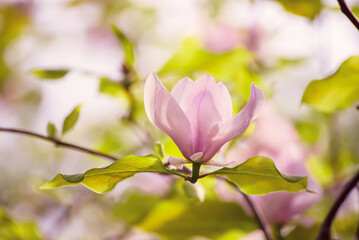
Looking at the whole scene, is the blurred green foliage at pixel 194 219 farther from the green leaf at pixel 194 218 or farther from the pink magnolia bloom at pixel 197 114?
the pink magnolia bloom at pixel 197 114

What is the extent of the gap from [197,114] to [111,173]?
0.35 ft

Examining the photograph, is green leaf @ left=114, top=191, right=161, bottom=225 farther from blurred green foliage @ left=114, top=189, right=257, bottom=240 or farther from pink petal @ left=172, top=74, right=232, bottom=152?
pink petal @ left=172, top=74, right=232, bottom=152

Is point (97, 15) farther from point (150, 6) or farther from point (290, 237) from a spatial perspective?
point (290, 237)

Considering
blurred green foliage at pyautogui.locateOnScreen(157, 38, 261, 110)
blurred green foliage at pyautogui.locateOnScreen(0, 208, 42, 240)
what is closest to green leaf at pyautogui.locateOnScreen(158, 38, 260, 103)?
blurred green foliage at pyautogui.locateOnScreen(157, 38, 261, 110)

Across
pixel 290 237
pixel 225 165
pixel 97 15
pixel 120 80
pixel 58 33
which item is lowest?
pixel 58 33

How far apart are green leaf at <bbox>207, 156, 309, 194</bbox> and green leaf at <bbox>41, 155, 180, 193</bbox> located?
0.06m

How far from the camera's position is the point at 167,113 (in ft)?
1.34

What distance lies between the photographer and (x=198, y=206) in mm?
676

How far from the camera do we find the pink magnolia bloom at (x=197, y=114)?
40 centimetres

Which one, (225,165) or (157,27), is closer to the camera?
(225,165)

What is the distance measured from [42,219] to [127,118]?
3.21 ft

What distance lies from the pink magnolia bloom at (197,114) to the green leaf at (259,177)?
0.03m

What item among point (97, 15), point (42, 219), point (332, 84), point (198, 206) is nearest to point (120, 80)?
point (198, 206)

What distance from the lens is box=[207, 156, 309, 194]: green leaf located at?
41 centimetres
